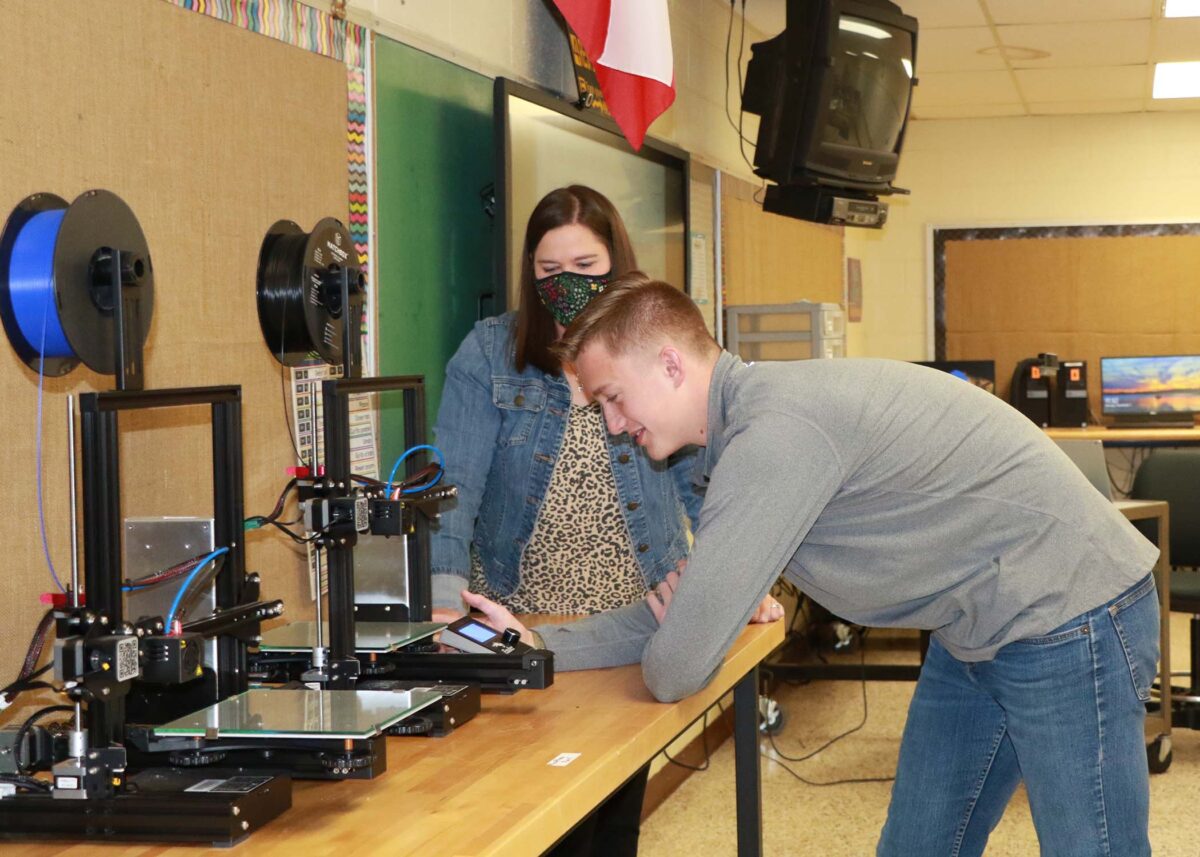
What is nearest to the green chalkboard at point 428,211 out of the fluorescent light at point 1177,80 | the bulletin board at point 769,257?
the bulletin board at point 769,257

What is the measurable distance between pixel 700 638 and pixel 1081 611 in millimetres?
486

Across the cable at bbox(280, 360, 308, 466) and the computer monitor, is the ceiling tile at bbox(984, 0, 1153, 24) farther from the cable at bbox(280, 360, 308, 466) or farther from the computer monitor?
the cable at bbox(280, 360, 308, 466)

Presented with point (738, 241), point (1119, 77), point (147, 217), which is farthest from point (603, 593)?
point (1119, 77)

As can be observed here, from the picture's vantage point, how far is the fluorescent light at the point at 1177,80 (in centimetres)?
633

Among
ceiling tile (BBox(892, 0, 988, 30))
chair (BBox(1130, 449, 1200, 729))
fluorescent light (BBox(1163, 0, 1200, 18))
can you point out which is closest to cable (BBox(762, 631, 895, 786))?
chair (BBox(1130, 449, 1200, 729))

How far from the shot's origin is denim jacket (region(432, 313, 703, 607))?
224 centimetres

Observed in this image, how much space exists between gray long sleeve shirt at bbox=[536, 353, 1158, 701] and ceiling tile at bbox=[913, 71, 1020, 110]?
17.2ft

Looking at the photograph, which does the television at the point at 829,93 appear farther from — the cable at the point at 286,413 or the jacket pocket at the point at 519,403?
the cable at the point at 286,413

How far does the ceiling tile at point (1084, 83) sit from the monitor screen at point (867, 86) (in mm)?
1956

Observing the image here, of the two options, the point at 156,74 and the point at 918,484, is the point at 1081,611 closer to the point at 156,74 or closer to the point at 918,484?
the point at 918,484

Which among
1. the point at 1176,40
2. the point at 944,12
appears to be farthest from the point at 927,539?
the point at 1176,40

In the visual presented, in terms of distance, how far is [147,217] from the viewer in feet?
6.08

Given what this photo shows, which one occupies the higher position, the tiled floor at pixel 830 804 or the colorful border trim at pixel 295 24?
the colorful border trim at pixel 295 24

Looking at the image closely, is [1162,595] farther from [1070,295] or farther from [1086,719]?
[1070,295]
